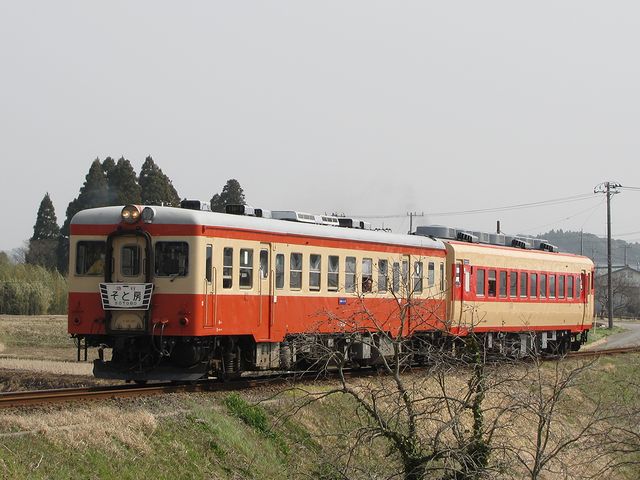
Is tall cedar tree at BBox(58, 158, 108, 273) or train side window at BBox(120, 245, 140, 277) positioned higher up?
tall cedar tree at BBox(58, 158, 108, 273)

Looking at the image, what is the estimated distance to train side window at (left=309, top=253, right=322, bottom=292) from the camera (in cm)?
2119

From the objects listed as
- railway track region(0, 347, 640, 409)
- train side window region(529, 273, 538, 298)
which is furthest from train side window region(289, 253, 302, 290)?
A: train side window region(529, 273, 538, 298)

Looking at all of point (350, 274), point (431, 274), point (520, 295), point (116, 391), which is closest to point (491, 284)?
point (520, 295)

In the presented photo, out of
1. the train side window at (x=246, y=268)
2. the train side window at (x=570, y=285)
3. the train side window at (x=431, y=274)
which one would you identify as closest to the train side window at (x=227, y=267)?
the train side window at (x=246, y=268)

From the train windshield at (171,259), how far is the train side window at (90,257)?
1.10m

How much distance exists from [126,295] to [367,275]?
20.8 feet

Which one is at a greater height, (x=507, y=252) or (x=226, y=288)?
(x=507, y=252)

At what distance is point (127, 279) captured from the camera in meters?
18.5

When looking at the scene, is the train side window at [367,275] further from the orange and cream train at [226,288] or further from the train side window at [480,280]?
the train side window at [480,280]

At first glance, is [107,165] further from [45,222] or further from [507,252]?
[507,252]

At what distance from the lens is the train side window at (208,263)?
18312 millimetres

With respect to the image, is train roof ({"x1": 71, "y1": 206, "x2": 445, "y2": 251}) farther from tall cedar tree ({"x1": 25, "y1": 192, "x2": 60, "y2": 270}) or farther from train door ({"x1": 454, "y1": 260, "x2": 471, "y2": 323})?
tall cedar tree ({"x1": 25, "y1": 192, "x2": 60, "y2": 270})

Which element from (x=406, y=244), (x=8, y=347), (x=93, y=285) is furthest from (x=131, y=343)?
(x=8, y=347)

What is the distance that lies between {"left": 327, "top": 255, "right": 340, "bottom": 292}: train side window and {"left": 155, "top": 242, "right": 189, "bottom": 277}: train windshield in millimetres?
4300
